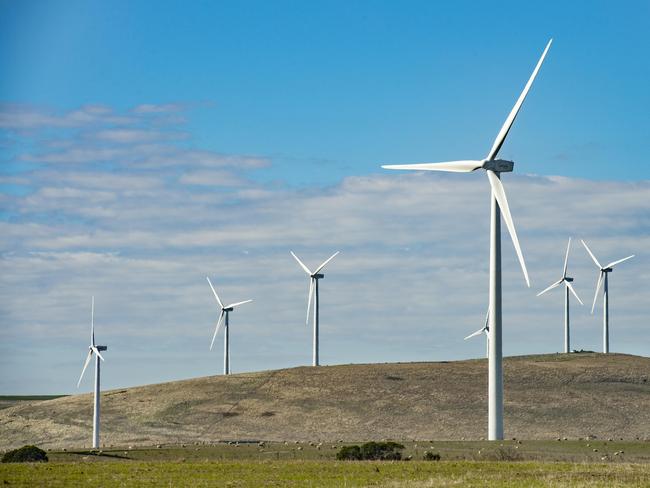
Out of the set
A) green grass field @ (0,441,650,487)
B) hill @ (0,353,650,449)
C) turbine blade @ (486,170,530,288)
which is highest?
turbine blade @ (486,170,530,288)

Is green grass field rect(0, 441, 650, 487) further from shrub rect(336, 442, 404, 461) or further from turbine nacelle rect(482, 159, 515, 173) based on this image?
turbine nacelle rect(482, 159, 515, 173)

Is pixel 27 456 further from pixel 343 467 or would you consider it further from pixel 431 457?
pixel 431 457

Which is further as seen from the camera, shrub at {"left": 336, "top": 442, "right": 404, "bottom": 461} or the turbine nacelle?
the turbine nacelle

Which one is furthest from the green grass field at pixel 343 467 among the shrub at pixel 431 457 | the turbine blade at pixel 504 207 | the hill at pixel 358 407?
the hill at pixel 358 407

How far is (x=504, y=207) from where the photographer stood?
233 feet

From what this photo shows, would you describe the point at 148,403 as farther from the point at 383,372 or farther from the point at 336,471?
the point at 336,471

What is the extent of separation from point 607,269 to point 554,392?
23905 mm

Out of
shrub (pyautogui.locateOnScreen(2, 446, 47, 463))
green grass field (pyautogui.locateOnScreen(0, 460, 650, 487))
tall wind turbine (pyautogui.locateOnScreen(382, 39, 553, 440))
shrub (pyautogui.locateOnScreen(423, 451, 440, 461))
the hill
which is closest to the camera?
green grass field (pyautogui.locateOnScreen(0, 460, 650, 487))

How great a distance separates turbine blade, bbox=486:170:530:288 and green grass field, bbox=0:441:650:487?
35.7 ft

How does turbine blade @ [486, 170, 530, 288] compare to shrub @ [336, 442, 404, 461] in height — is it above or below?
above

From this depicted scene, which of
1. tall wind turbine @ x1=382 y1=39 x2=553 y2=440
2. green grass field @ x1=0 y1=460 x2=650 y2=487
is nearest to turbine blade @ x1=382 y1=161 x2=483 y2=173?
tall wind turbine @ x1=382 y1=39 x2=553 y2=440

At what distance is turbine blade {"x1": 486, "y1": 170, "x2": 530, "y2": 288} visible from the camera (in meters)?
64.9

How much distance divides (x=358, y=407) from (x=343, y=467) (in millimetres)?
47129

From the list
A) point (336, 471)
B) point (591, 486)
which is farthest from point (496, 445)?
point (591, 486)
